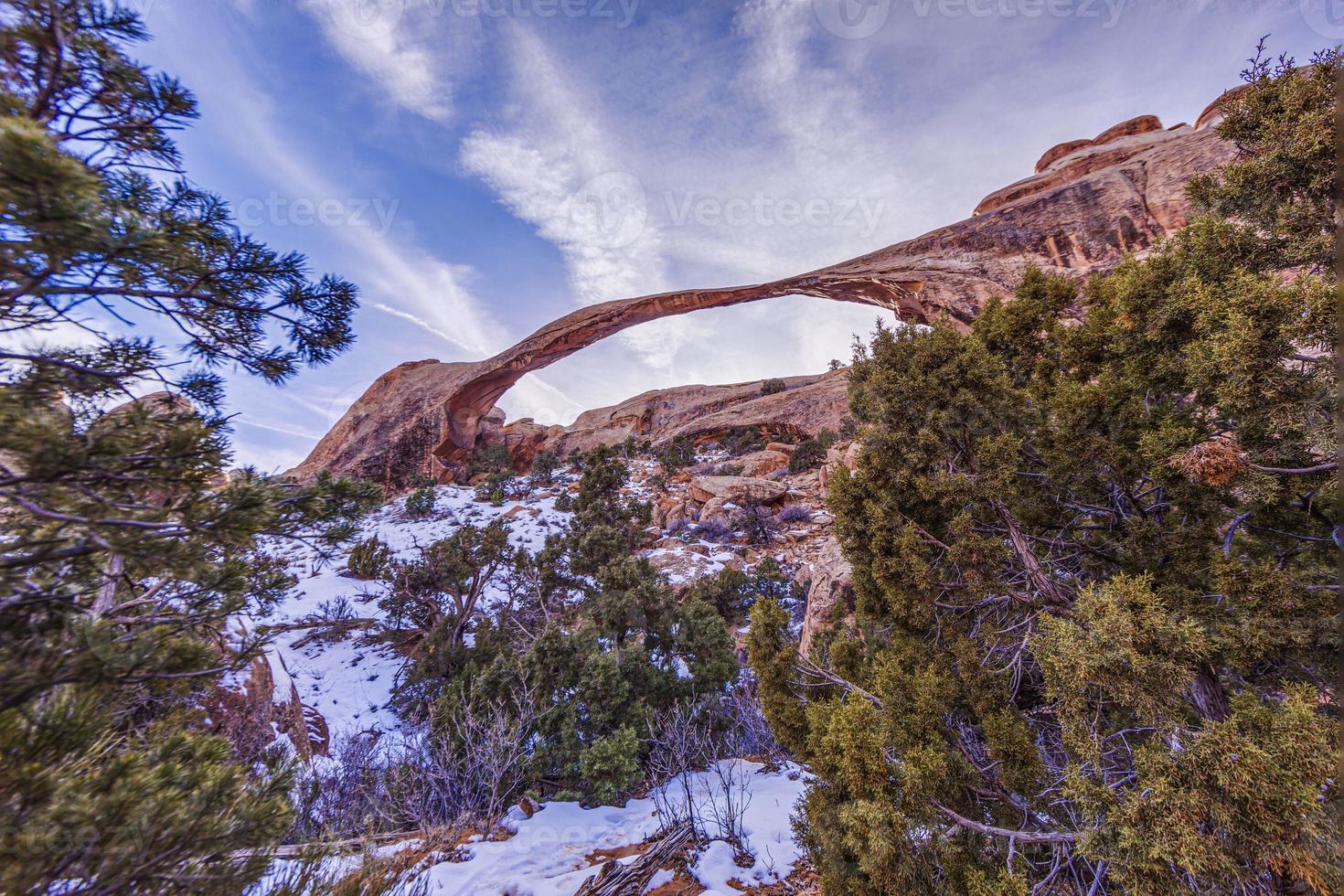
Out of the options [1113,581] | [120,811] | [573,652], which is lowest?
[573,652]

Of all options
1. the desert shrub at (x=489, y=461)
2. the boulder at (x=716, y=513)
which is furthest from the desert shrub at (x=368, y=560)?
the desert shrub at (x=489, y=461)

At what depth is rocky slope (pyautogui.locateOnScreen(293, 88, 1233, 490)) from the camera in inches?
336

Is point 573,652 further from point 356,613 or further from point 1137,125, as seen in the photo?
point 1137,125

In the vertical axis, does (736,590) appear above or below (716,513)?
below

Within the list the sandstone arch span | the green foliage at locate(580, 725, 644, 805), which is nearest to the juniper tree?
the green foliage at locate(580, 725, 644, 805)

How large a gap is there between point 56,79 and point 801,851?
5.69 metres

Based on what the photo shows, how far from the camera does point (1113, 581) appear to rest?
6.46 feet

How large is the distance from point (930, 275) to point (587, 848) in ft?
43.5

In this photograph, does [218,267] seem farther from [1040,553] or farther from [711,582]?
[711,582]

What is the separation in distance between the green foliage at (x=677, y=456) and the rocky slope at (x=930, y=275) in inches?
223

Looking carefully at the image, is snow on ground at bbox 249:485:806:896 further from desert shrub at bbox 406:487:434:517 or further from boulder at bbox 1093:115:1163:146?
boulder at bbox 1093:115:1163:146

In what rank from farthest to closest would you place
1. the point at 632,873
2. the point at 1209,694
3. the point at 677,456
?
1. the point at 677,456
2. the point at 632,873
3. the point at 1209,694

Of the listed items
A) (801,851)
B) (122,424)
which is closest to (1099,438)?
(801,851)

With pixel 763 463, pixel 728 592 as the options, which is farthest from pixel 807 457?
pixel 728 592
